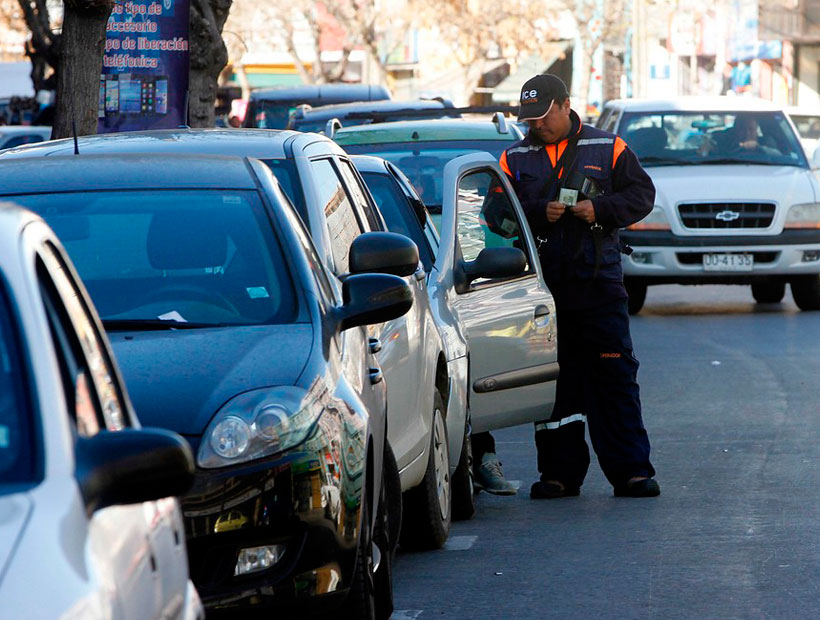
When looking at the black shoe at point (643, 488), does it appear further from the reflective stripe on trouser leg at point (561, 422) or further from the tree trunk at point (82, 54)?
the tree trunk at point (82, 54)

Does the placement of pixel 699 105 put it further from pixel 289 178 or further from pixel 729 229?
pixel 289 178

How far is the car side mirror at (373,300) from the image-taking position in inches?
228

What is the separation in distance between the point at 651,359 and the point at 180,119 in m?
4.70

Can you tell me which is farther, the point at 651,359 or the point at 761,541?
the point at 651,359

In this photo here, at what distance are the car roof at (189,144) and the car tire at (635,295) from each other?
1111 centimetres

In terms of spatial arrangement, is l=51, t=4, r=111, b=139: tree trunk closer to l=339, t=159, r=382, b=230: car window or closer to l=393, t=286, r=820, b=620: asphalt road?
l=393, t=286, r=820, b=620: asphalt road

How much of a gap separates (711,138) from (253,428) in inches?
556

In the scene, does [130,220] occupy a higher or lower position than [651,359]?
higher

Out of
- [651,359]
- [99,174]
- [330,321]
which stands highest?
[99,174]

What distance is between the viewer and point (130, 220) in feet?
20.1

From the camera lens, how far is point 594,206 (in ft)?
28.5

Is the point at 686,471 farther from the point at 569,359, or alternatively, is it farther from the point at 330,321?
the point at 330,321

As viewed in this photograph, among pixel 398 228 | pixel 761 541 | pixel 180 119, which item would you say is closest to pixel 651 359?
pixel 180 119

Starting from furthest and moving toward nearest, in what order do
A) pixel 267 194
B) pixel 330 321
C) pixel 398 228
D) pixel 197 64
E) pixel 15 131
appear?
pixel 15 131 → pixel 197 64 → pixel 398 228 → pixel 267 194 → pixel 330 321
